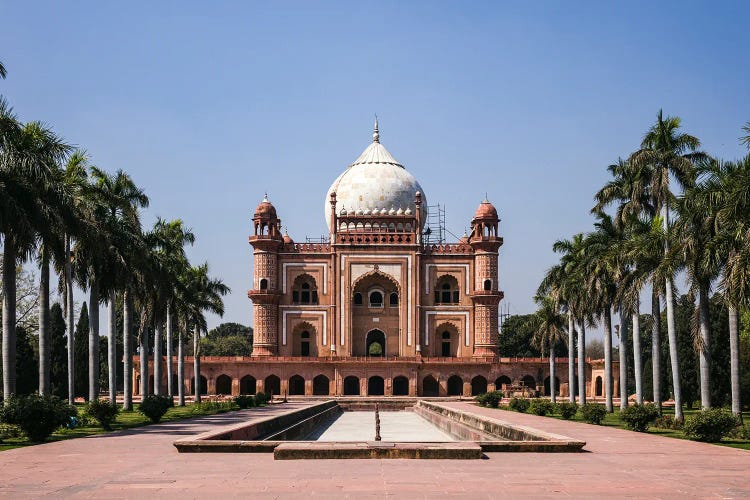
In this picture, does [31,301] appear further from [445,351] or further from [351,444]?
[351,444]

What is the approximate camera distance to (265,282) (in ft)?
202

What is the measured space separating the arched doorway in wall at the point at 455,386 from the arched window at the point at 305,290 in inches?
416

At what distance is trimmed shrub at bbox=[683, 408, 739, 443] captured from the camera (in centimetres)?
1939

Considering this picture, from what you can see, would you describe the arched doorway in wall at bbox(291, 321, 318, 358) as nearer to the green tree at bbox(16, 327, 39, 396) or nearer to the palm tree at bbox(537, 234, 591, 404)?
the green tree at bbox(16, 327, 39, 396)

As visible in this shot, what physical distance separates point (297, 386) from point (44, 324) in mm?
36891

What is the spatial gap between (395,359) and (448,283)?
7658 mm

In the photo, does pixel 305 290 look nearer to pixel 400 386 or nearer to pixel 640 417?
pixel 400 386

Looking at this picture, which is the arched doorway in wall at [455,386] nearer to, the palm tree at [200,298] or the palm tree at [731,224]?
the palm tree at [200,298]

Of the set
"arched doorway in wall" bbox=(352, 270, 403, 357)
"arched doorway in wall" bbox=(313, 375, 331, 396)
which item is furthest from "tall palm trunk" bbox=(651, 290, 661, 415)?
"arched doorway in wall" bbox=(352, 270, 403, 357)

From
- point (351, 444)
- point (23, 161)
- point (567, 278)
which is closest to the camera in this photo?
point (351, 444)

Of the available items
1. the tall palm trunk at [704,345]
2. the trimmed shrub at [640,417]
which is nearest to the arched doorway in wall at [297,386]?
the tall palm trunk at [704,345]

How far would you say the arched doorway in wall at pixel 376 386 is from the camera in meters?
61.0

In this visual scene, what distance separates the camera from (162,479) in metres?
11.9

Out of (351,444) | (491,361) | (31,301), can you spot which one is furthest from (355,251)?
(351,444)
